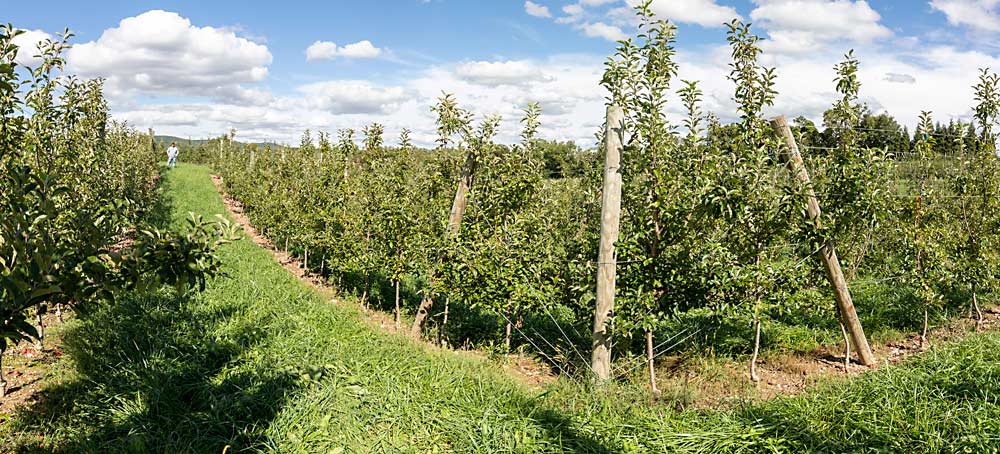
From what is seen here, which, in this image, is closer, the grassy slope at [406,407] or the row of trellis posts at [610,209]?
the grassy slope at [406,407]

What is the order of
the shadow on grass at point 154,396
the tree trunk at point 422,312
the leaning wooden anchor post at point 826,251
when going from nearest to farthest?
the shadow on grass at point 154,396 → the leaning wooden anchor post at point 826,251 → the tree trunk at point 422,312

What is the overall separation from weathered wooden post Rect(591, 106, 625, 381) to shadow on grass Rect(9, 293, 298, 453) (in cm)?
270

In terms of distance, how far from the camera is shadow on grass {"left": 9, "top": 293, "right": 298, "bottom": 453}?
409cm

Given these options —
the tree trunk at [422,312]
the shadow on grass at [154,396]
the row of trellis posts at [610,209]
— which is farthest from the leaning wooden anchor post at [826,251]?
the shadow on grass at [154,396]

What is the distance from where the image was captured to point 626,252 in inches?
192

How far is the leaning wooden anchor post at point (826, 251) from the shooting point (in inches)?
202

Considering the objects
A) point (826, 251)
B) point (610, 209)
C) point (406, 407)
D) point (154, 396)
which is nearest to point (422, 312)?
point (406, 407)

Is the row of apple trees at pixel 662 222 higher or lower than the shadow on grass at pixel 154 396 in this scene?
higher

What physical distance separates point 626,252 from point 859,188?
2303 millimetres

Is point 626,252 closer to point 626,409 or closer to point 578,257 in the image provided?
point 578,257

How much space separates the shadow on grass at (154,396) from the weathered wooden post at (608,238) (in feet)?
8.87

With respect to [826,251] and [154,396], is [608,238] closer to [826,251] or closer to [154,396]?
[826,251]

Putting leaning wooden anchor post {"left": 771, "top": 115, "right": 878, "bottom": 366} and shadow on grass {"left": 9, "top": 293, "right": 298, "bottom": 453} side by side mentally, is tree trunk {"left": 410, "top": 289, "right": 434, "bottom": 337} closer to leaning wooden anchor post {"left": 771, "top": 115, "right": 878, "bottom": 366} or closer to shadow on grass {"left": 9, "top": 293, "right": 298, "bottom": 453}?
shadow on grass {"left": 9, "top": 293, "right": 298, "bottom": 453}

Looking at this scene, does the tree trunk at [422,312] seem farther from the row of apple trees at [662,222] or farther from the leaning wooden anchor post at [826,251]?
the leaning wooden anchor post at [826,251]
